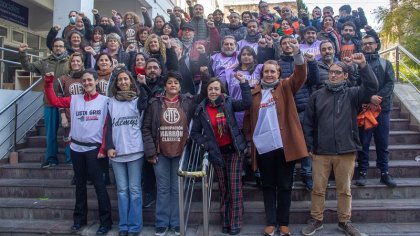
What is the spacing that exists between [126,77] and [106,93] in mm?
716

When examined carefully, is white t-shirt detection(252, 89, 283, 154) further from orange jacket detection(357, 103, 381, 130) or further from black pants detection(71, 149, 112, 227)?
black pants detection(71, 149, 112, 227)

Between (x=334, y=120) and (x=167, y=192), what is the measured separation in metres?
2.12

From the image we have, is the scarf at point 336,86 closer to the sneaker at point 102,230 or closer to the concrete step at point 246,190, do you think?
the concrete step at point 246,190

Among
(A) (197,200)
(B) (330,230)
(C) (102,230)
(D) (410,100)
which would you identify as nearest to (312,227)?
(B) (330,230)

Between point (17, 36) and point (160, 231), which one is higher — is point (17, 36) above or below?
above

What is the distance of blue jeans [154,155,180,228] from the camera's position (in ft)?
14.1

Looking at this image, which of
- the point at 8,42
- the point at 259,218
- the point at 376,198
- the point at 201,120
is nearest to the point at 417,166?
the point at 376,198

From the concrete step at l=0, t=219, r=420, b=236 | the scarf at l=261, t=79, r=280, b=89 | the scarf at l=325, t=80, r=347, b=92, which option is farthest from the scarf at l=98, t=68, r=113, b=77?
the scarf at l=325, t=80, r=347, b=92

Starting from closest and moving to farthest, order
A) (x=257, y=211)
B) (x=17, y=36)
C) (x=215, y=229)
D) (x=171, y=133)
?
(x=171, y=133)
(x=215, y=229)
(x=257, y=211)
(x=17, y=36)

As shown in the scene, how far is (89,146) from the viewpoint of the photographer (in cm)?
434

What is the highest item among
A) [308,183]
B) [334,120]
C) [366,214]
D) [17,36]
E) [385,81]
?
[17,36]

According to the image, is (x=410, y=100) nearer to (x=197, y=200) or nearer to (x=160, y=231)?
(x=197, y=200)

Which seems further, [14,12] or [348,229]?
[14,12]

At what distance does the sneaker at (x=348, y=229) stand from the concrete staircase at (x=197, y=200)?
0.29 meters
